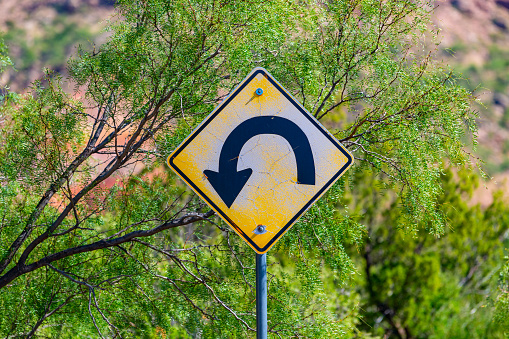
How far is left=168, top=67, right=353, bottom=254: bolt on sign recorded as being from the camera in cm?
255

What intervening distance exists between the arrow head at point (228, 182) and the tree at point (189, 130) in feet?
6.30

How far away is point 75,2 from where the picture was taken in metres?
92.6

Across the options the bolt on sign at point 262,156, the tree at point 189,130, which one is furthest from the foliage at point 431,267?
the bolt on sign at point 262,156

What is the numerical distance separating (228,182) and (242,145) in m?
0.20

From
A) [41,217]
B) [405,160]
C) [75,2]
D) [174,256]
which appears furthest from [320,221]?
[75,2]

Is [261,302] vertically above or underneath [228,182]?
underneath

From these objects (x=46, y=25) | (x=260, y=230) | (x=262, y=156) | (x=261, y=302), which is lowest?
(x=261, y=302)

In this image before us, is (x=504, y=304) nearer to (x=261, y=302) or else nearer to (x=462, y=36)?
(x=261, y=302)

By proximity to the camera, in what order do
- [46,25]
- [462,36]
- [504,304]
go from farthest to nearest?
1. [462,36]
2. [46,25]
3. [504,304]

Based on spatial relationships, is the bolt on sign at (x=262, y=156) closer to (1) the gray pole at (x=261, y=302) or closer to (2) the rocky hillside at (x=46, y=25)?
(1) the gray pole at (x=261, y=302)

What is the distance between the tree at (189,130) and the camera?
15.3ft

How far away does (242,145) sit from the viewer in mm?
2586

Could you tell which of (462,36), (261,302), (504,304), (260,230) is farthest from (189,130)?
(462,36)

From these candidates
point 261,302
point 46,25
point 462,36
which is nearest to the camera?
point 261,302
